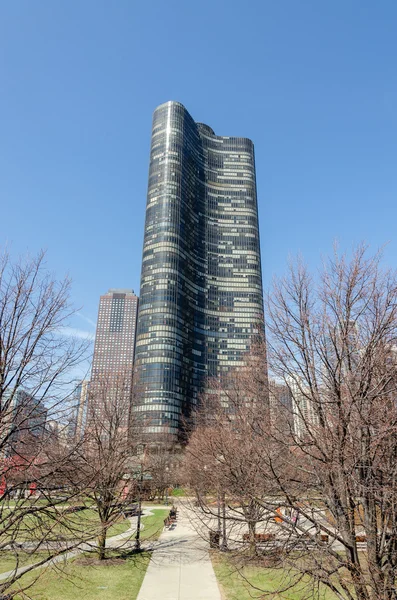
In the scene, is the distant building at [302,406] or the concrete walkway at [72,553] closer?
the concrete walkway at [72,553]

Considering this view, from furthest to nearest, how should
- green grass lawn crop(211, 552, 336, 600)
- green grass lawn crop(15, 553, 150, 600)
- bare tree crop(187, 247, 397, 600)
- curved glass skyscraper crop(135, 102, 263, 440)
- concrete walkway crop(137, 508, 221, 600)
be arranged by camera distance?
1. curved glass skyscraper crop(135, 102, 263, 440)
2. concrete walkway crop(137, 508, 221, 600)
3. green grass lawn crop(15, 553, 150, 600)
4. green grass lawn crop(211, 552, 336, 600)
5. bare tree crop(187, 247, 397, 600)

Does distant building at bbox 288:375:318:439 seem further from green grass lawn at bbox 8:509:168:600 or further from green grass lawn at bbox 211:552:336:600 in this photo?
green grass lawn at bbox 211:552:336:600

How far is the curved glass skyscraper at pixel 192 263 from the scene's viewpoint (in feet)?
415

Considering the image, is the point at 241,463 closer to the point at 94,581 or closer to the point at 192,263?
the point at 94,581

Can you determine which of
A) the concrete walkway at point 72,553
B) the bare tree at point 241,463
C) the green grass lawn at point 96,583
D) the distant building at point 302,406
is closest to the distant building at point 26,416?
the concrete walkway at point 72,553

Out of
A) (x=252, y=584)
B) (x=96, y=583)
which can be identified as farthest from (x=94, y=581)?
(x=252, y=584)

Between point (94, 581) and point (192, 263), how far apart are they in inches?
5491

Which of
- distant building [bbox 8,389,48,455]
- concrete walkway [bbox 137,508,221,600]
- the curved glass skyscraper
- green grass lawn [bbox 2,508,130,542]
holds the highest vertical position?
the curved glass skyscraper

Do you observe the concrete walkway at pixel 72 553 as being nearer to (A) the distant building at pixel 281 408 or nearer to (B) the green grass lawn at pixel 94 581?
(B) the green grass lawn at pixel 94 581

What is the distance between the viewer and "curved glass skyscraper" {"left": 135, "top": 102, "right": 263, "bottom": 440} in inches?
4975

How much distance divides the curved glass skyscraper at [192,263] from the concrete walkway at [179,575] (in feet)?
311

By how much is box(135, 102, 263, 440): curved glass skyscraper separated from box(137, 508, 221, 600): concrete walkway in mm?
94842

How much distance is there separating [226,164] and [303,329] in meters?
188

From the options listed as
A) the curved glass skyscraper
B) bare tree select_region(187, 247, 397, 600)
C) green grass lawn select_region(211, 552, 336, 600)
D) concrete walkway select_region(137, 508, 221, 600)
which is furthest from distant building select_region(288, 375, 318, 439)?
Answer: the curved glass skyscraper
